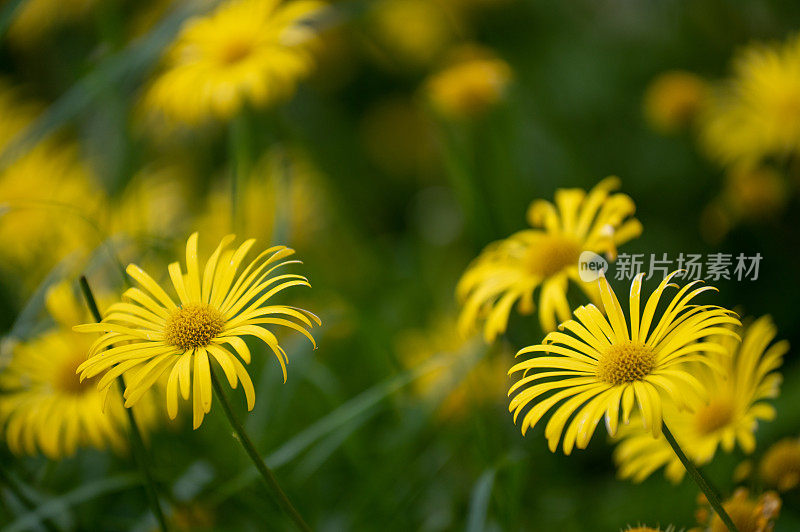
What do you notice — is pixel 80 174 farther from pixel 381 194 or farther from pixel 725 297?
pixel 725 297

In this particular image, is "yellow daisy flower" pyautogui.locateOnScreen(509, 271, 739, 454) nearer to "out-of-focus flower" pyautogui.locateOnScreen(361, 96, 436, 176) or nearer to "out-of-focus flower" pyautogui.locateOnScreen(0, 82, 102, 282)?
"out-of-focus flower" pyautogui.locateOnScreen(0, 82, 102, 282)

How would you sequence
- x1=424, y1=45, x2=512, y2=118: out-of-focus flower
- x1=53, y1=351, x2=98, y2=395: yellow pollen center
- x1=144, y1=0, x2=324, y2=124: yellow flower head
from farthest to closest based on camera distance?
x1=424, y1=45, x2=512, y2=118: out-of-focus flower, x1=144, y1=0, x2=324, y2=124: yellow flower head, x1=53, y1=351, x2=98, y2=395: yellow pollen center

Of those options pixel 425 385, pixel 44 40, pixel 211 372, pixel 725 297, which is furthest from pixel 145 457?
pixel 44 40

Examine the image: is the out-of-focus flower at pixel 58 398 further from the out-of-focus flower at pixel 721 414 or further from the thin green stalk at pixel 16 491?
the out-of-focus flower at pixel 721 414

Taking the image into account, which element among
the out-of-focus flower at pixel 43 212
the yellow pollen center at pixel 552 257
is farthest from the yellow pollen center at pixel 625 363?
the out-of-focus flower at pixel 43 212

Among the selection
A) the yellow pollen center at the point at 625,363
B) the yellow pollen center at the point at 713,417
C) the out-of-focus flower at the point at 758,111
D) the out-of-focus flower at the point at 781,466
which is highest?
the out-of-focus flower at the point at 758,111

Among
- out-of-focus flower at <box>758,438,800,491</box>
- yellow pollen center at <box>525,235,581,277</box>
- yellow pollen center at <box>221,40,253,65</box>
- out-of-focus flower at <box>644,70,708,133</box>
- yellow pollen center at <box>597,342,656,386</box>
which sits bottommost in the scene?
out-of-focus flower at <box>758,438,800,491</box>

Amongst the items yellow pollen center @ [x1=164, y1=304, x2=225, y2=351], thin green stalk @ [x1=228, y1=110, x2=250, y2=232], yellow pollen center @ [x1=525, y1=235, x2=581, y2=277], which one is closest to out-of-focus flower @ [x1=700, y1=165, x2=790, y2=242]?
yellow pollen center @ [x1=525, y1=235, x2=581, y2=277]
